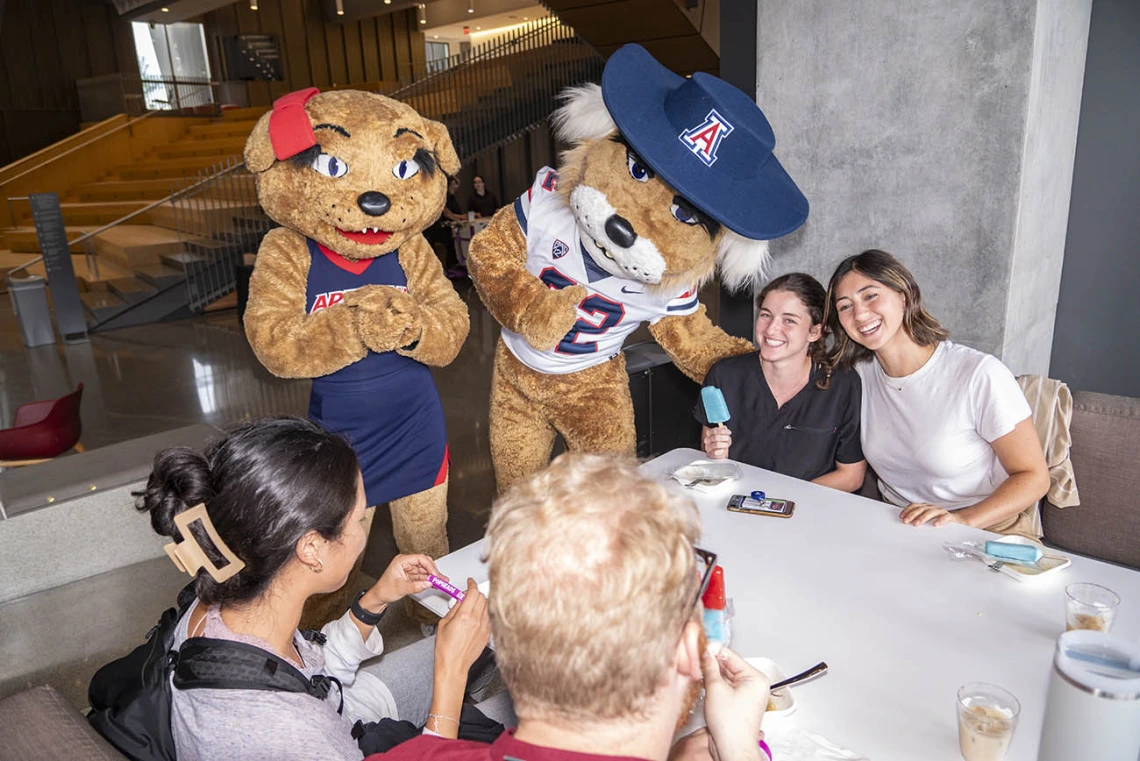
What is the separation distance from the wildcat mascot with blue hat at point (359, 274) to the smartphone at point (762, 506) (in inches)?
44.2

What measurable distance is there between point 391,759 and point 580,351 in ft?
6.36

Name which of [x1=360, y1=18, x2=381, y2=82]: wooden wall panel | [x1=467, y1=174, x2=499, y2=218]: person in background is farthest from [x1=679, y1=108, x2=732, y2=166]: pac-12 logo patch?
[x1=360, y1=18, x2=381, y2=82]: wooden wall panel

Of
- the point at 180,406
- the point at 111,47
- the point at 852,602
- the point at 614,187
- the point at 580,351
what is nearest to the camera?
the point at 852,602

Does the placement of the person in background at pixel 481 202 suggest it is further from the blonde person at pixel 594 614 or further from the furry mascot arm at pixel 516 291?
the blonde person at pixel 594 614

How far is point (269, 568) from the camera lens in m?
1.44

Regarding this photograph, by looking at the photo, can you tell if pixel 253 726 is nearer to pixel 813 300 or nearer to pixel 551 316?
pixel 551 316

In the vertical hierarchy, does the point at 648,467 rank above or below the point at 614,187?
below

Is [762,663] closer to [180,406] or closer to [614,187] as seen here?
[614,187]

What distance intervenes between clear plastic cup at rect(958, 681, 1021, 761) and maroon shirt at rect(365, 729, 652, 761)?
64 cm

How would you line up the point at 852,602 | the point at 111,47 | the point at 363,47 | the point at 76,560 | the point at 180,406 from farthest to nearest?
the point at 363,47, the point at 111,47, the point at 180,406, the point at 76,560, the point at 852,602

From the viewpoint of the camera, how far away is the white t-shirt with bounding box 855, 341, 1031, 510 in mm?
2230

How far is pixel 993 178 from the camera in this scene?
8.73ft

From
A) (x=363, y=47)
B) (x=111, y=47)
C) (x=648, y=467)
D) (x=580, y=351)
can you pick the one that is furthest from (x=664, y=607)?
(x=363, y=47)

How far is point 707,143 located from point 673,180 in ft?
0.56
